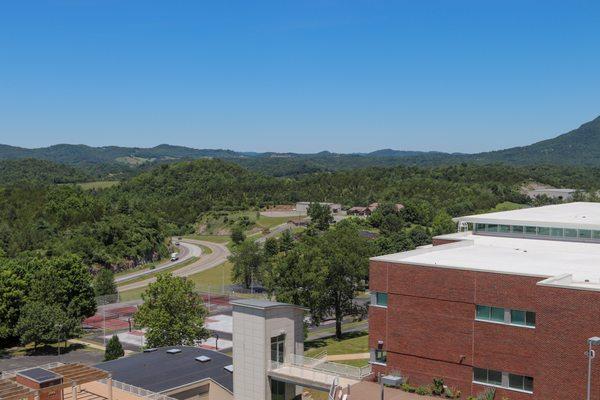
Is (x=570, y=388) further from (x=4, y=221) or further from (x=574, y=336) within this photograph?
(x=4, y=221)

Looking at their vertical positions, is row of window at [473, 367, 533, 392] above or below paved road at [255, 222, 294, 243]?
above

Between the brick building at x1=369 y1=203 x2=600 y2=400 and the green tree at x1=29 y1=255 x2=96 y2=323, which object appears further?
the green tree at x1=29 y1=255 x2=96 y2=323

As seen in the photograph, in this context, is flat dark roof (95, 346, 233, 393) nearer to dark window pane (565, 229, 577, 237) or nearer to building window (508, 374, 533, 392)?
building window (508, 374, 533, 392)

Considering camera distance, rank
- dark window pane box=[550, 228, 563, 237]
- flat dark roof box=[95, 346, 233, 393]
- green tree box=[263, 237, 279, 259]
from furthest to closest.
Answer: green tree box=[263, 237, 279, 259] < dark window pane box=[550, 228, 563, 237] < flat dark roof box=[95, 346, 233, 393]

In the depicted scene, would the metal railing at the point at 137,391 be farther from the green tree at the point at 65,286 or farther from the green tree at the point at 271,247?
the green tree at the point at 271,247

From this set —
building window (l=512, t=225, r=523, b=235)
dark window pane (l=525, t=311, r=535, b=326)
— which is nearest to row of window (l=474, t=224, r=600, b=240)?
building window (l=512, t=225, r=523, b=235)

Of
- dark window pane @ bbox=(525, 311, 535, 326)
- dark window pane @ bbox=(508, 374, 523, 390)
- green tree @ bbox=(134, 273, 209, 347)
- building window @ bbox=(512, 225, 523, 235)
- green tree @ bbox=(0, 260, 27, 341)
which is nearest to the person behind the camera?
dark window pane @ bbox=(525, 311, 535, 326)

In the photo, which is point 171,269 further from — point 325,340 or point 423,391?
point 423,391

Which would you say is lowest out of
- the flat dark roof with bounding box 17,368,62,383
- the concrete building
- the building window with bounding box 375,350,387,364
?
the concrete building
